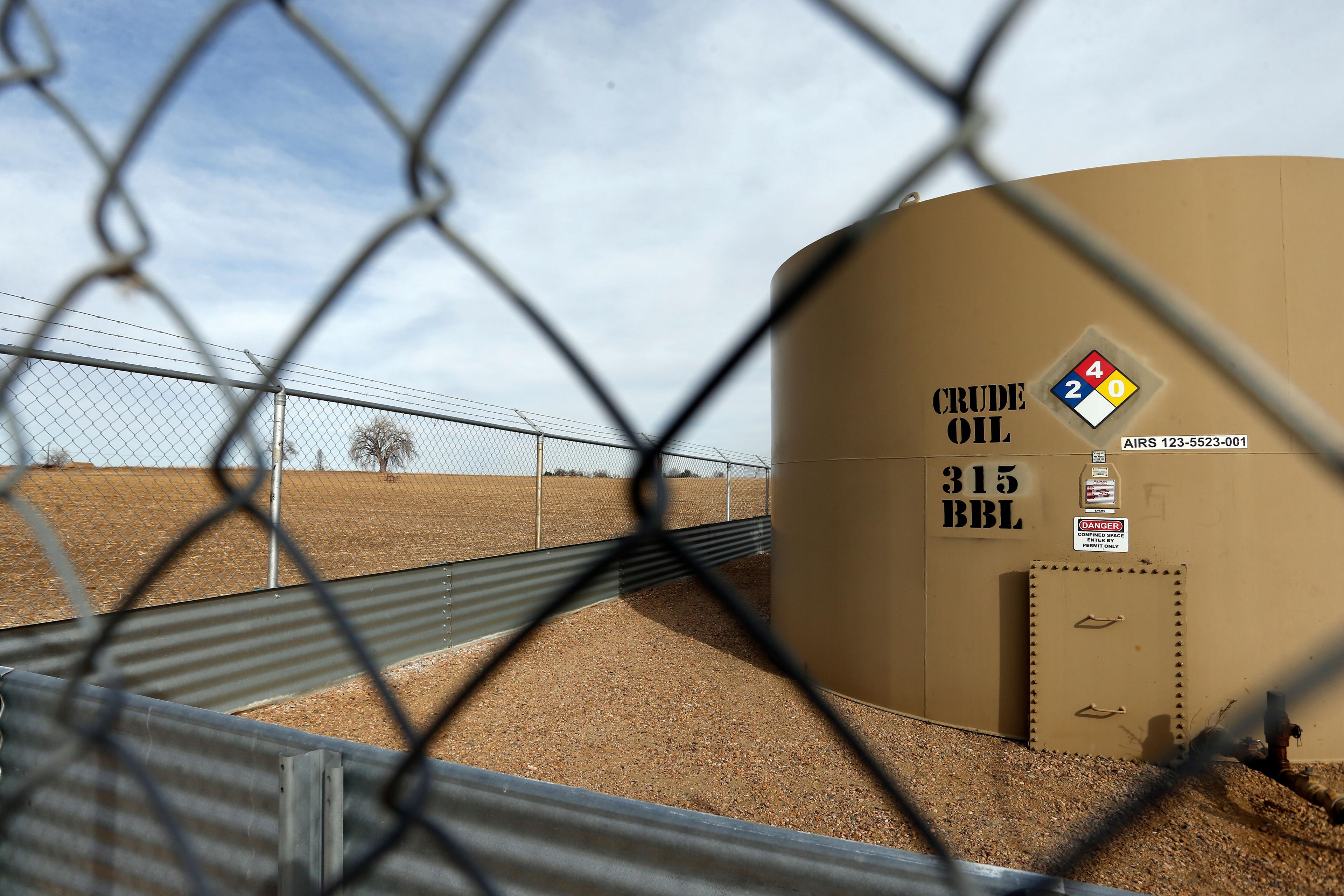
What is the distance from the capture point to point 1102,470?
4445 mm

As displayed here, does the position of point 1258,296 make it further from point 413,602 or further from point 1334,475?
point 413,602

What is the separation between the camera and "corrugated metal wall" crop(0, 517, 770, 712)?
412 cm

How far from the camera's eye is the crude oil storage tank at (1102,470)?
13.6ft

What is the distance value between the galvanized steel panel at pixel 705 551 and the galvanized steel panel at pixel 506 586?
2.65ft

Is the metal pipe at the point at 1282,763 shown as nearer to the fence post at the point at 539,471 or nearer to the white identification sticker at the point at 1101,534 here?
the white identification sticker at the point at 1101,534

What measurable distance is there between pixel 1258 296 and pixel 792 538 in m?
3.63

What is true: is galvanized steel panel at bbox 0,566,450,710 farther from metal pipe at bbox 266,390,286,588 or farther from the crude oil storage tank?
the crude oil storage tank

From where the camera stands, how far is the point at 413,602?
616 cm

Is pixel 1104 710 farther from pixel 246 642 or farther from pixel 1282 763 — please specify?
pixel 246 642

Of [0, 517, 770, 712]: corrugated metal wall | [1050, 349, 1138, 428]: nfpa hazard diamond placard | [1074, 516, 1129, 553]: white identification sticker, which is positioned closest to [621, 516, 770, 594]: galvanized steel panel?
[0, 517, 770, 712]: corrugated metal wall

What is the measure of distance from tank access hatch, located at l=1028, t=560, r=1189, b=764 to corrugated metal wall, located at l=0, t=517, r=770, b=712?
2699 mm

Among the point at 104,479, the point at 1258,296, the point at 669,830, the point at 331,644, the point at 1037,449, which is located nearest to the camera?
the point at 669,830

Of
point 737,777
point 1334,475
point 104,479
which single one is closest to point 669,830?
point 1334,475

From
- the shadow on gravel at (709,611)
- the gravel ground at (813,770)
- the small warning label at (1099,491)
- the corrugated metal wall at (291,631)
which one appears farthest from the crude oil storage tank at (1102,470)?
the corrugated metal wall at (291,631)
